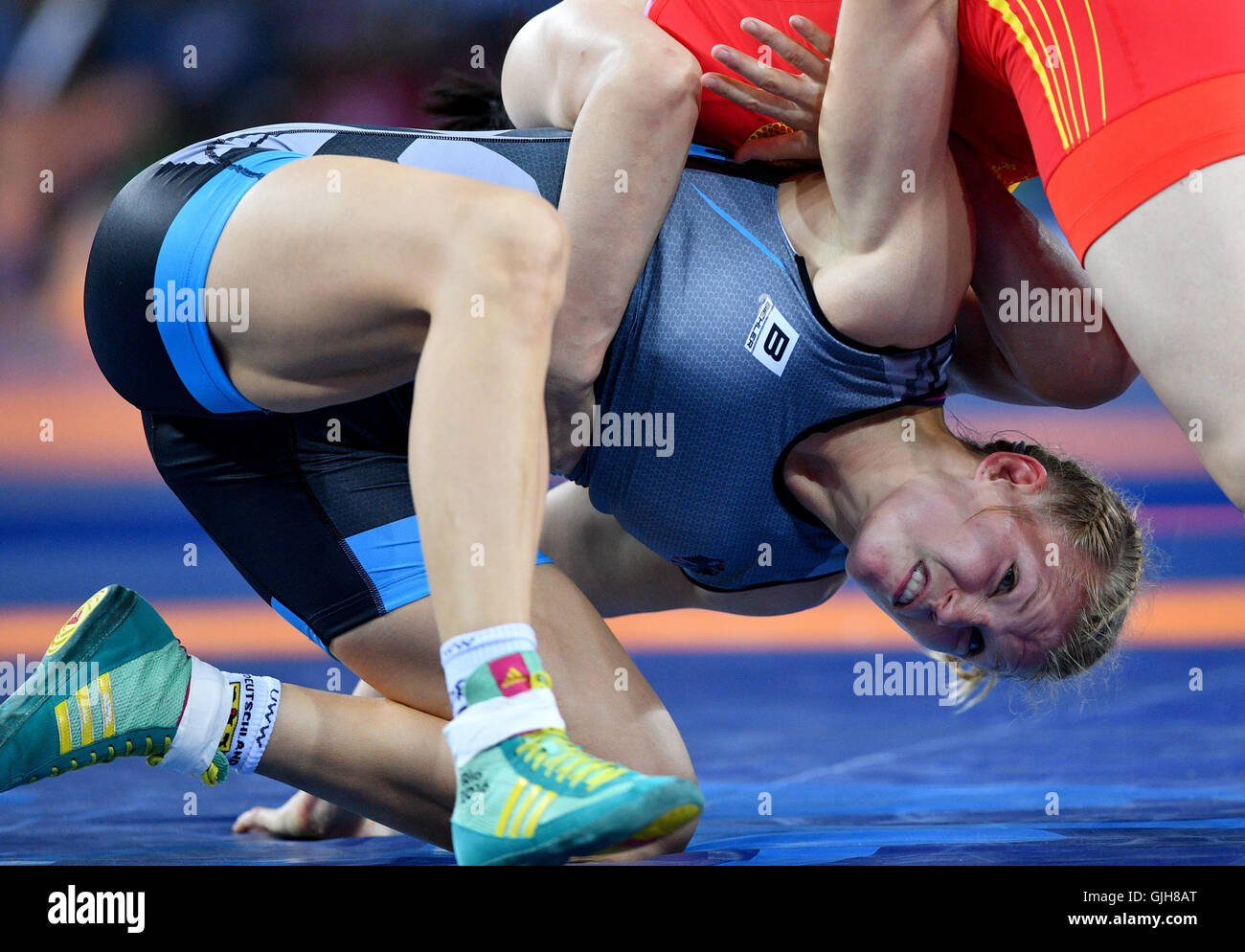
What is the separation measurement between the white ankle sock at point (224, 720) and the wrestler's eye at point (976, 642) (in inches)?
31.5

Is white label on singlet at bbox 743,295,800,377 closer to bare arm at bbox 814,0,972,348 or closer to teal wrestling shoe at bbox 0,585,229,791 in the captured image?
bare arm at bbox 814,0,972,348

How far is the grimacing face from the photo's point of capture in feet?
4.52

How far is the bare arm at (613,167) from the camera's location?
4.09 feet

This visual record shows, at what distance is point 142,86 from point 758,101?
2.47 m

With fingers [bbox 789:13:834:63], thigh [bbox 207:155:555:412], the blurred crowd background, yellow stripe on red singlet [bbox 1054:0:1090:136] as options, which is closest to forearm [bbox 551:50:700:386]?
fingers [bbox 789:13:834:63]

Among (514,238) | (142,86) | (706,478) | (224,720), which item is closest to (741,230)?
(706,478)

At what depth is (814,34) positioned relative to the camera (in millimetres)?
1326

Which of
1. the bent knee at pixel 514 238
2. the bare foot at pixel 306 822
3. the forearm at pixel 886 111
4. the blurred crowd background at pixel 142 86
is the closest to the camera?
the bent knee at pixel 514 238

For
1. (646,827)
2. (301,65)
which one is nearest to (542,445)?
(646,827)

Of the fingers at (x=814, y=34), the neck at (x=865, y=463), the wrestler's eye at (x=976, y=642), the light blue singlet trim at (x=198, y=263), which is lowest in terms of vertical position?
the wrestler's eye at (x=976, y=642)

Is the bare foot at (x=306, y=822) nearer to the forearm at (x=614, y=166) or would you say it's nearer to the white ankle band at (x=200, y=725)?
the white ankle band at (x=200, y=725)

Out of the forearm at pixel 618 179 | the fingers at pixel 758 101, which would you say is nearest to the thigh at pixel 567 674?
the forearm at pixel 618 179

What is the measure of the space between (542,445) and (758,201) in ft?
1.78
